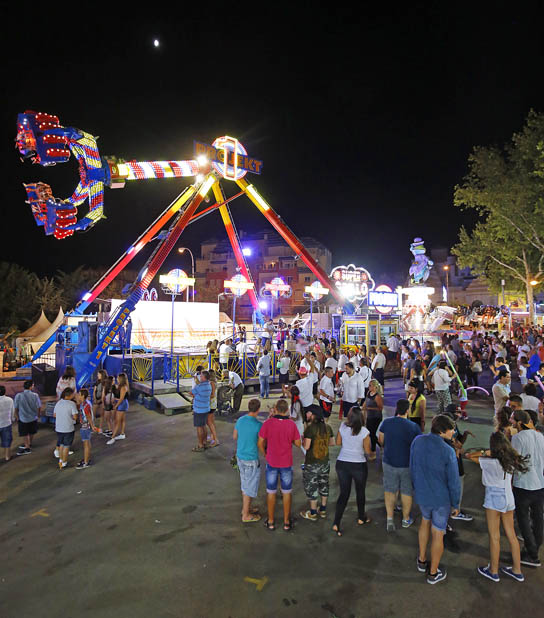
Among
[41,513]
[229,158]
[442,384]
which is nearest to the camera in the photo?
[41,513]

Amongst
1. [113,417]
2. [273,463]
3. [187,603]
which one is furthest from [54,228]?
[187,603]

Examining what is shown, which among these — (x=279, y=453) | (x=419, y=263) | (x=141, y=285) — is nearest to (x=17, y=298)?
(x=141, y=285)

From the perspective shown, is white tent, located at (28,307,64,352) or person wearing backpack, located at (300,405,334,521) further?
white tent, located at (28,307,64,352)

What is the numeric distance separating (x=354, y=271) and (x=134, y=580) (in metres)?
23.2

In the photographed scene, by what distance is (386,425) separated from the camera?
4.94m

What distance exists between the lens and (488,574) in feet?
13.0

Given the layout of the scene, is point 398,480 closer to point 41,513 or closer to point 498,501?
point 498,501

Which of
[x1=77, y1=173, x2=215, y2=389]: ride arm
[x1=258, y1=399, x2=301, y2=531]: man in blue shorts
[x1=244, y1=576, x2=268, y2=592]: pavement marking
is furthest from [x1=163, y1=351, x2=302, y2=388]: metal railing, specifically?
[x1=244, y1=576, x2=268, y2=592]: pavement marking

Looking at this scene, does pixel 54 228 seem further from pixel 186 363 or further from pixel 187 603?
pixel 187 603

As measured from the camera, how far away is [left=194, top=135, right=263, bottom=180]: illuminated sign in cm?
1942

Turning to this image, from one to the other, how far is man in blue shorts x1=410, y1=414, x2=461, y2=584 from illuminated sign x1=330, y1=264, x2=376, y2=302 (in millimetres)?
20660

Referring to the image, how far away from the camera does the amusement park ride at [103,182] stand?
11.9m

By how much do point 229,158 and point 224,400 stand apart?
1426cm

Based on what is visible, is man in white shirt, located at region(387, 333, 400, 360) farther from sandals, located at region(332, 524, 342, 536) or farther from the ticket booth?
sandals, located at region(332, 524, 342, 536)
